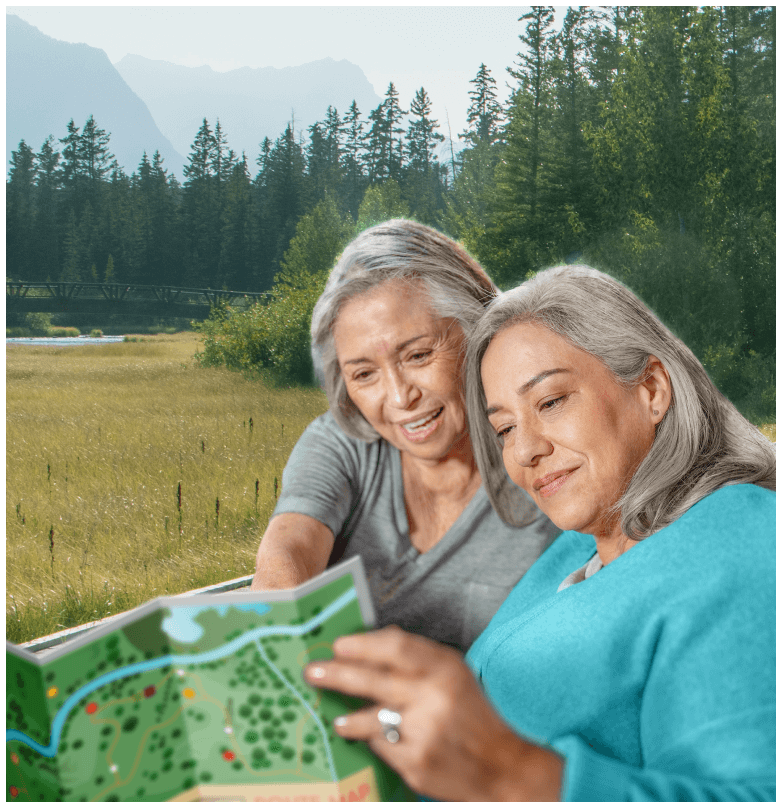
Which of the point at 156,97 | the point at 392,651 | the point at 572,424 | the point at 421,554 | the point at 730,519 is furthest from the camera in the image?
the point at 156,97

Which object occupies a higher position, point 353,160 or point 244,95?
point 244,95

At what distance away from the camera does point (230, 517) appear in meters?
1.87

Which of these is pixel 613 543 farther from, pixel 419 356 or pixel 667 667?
pixel 419 356

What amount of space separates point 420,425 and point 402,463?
0.18 meters

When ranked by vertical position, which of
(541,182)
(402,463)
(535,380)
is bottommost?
(402,463)

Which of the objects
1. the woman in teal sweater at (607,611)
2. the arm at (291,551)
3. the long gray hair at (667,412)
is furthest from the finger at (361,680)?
the long gray hair at (667,412)

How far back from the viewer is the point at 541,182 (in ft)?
6.32

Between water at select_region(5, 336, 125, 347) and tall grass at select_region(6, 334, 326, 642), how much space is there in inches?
0.7

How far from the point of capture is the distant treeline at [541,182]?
1.82 meters

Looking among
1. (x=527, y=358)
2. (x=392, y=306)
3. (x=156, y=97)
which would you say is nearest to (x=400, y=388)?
(x=392, y=306)

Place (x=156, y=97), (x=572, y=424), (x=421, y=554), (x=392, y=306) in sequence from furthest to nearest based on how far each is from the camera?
1. (x=156, y=97)
2. (x=421, y=554)
3. (x=392, y=306)
4. (x=572, y=424)

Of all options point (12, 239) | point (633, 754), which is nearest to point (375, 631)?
point (633, 754)

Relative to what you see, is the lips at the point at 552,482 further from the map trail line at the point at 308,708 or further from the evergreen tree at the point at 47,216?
the evergreen tree at the point at 47,216

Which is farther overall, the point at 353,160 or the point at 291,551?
the point at 353,160
